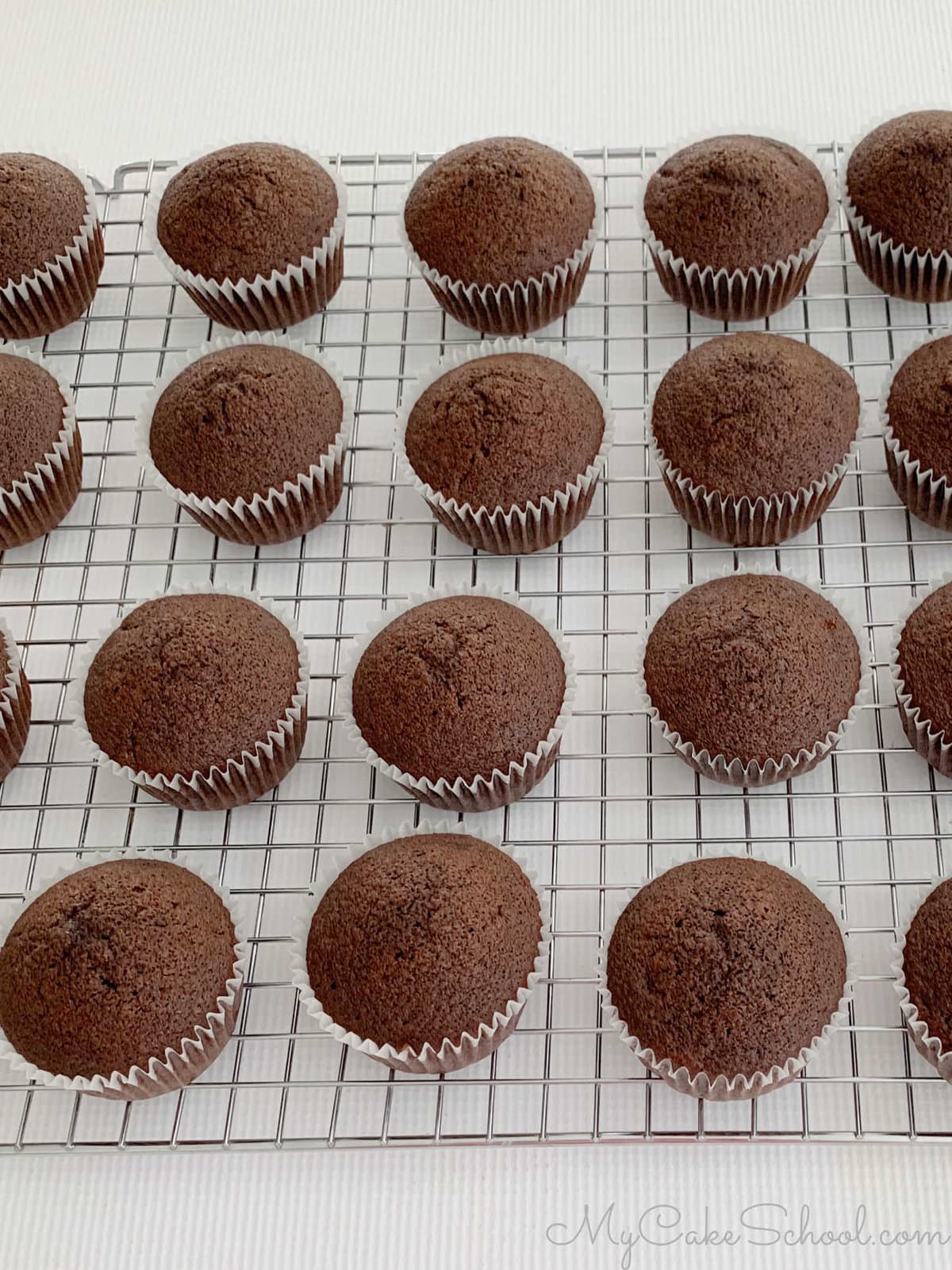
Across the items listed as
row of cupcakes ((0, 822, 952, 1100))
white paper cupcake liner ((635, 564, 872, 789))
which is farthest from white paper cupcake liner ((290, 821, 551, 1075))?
white paper cupcake liner ((635, 564, 872, 789))

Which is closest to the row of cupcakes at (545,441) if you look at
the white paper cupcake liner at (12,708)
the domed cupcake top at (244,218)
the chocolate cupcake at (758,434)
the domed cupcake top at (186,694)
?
the chocolate cupcake at (758,434)

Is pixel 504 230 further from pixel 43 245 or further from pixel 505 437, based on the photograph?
pixel 43 245

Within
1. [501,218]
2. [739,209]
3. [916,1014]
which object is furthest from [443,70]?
[916,1014]

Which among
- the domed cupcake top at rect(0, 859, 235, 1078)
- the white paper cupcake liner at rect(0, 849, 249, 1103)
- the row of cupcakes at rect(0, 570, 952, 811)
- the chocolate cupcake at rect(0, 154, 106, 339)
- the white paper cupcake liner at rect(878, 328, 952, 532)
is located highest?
the chocolate cupcake at rect(0, 154, 106, 339)

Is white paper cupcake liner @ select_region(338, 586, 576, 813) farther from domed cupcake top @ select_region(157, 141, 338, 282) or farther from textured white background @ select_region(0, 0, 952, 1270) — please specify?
textured white background @ select_region(0, 0, 952, 1270)

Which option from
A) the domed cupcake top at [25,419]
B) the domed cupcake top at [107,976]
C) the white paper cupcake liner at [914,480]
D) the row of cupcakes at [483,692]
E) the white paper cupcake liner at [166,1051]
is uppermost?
the domed cupcake top at [25,419]

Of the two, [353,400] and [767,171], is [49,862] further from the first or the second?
[767,171]

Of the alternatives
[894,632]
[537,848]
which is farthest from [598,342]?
[537,848]

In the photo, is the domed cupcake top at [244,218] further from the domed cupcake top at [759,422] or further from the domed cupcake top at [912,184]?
the domed cupcake top at [912,184]
